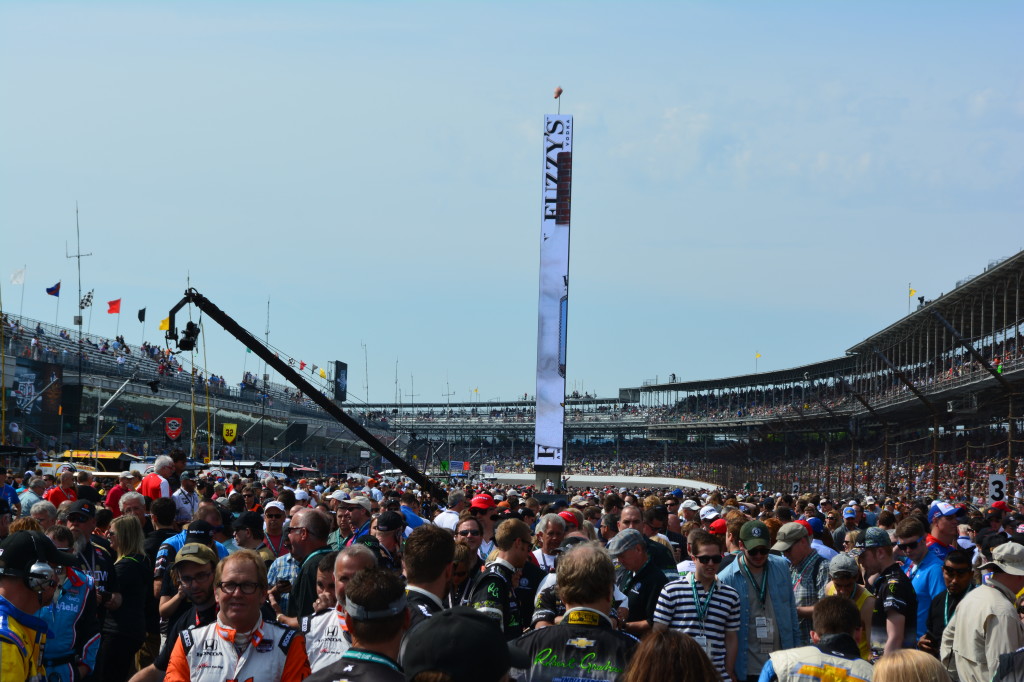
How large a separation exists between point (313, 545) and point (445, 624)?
4.82 metres

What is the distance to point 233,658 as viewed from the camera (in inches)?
191

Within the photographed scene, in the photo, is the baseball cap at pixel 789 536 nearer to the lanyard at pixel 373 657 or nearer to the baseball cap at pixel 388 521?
the baseball cap at pixel 388 521

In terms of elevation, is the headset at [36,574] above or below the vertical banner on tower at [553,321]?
below

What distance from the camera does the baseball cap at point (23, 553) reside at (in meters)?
5.25

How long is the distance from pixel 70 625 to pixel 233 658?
1.90 metres

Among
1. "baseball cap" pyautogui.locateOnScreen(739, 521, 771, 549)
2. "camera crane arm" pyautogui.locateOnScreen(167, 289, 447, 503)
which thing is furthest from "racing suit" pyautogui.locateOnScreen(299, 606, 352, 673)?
"camera crane arm" pyautogui.locateOnScreen(167, 289, 447, 503)

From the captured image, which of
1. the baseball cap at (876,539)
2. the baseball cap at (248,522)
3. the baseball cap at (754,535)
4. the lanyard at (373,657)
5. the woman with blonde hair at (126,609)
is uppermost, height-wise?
the baseball cap at (754,535)

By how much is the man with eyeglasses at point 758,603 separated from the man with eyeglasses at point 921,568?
162 cm

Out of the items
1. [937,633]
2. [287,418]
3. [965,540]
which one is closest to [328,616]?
[937,633]

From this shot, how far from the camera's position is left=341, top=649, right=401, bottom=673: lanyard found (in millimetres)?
3861

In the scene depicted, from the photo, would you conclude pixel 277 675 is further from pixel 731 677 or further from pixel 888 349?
pixel 888 349

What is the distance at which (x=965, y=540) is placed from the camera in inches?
469

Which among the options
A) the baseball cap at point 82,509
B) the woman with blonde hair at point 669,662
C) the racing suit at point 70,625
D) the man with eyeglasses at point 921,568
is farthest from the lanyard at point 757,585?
the baseball cap at point 82,509

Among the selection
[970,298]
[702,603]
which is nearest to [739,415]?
[970,298]
